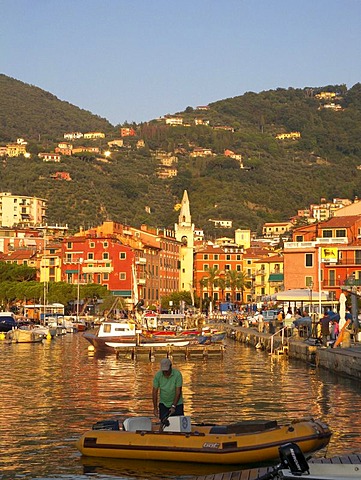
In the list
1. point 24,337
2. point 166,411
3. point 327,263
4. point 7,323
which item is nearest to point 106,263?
point 7,323

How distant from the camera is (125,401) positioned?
109ft

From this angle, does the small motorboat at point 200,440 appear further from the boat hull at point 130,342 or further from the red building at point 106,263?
the red building at point 106,263

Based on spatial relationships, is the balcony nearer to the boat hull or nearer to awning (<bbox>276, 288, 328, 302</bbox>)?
awning (<bbox>276, 288, 328, 302</bbox>)

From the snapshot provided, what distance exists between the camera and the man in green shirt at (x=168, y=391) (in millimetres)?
21375

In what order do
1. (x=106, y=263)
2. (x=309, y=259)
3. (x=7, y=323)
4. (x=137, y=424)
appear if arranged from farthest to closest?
(x=106, y=263)
(x=309, y=259)
(x=7, y=323)
(x=137, y=424)

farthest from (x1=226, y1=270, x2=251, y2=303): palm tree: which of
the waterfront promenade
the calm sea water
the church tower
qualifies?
the calm sea water

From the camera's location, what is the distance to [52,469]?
21.2 meters

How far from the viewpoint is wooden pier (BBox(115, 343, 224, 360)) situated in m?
55.7

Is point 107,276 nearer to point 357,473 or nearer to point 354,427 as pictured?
point 354,427

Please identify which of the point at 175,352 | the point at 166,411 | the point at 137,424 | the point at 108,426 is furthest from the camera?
the point at 175,352

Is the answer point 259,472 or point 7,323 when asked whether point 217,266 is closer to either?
point 7,323

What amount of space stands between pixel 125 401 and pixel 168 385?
12138mm

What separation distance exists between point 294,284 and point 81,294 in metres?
37.0

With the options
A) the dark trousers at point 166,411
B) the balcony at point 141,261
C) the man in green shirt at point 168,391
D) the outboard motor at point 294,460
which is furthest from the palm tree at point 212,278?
the outboard motor at point 294,460
